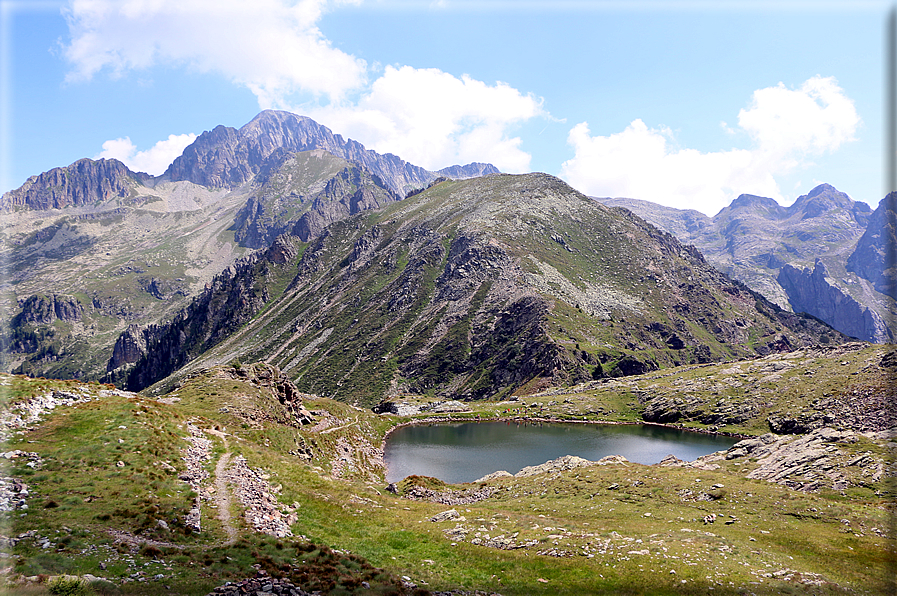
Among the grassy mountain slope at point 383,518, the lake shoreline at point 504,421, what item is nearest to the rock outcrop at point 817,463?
the grassy mountain slope at point 383,518

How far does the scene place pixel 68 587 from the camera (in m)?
15.9

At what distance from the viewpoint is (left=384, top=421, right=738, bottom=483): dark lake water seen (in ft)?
338

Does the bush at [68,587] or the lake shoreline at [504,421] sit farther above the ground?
the bush at [68,587]

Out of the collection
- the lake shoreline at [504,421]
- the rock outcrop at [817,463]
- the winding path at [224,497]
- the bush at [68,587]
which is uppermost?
the bush at [68,587]

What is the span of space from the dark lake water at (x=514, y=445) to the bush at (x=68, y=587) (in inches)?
3096

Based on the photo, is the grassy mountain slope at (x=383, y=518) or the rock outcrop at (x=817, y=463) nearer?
the grassy mountain slope at (x=383, y=518)

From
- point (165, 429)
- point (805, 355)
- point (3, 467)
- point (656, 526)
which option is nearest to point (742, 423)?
point (805, 355)

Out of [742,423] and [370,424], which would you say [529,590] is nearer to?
[370,424]

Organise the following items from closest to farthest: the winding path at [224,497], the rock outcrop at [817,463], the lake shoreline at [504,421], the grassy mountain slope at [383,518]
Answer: the grassy mountain slope at [383,518], the winding path at [224,497], the rock outcrop at [817,463], the lake shoreline at [504,421]

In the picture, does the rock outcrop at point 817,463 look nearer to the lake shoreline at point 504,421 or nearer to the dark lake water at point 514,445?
the dark lake water at point 514,445

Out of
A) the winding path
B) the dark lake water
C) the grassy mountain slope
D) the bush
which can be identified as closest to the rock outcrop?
the grassy mountain slope

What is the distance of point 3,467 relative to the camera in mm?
26062

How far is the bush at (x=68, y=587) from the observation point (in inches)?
611

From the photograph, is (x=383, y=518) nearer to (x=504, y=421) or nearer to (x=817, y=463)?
(x=817, y=463)
